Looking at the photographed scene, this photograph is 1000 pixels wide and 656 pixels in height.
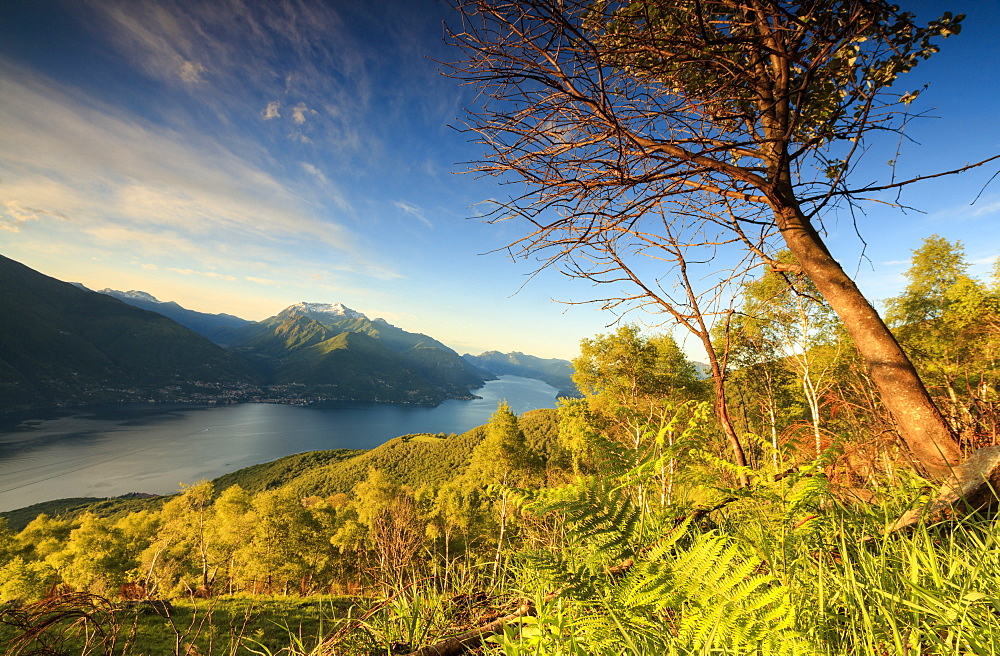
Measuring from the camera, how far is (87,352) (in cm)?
13062

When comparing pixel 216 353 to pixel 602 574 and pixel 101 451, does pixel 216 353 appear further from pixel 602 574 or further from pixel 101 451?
pixel 602 574

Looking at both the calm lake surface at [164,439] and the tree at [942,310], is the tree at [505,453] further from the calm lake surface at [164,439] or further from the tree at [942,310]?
the calm lake surface at [164,439]

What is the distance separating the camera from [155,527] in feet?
105

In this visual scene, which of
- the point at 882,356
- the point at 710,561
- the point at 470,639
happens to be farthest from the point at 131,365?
the point at 882,356

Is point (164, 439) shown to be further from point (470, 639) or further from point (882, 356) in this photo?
point (882, 356)

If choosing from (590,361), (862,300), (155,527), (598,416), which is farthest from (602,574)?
(155,527)

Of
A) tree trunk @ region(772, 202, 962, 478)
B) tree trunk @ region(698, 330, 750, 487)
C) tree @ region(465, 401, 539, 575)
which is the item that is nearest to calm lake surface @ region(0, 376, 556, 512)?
tree @ region(465, 401, 539, 575)

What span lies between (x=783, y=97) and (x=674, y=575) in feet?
7.08

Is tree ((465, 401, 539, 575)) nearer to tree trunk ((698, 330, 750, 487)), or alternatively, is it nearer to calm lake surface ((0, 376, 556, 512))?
tree trunk ((698, 330, 750, 487))

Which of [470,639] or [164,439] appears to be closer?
[470,639]

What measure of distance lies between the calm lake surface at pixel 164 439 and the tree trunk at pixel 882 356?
79780 millimetres

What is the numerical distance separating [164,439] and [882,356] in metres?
119

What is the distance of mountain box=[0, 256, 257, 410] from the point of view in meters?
112

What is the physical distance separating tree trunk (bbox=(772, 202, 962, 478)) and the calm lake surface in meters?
79.8
